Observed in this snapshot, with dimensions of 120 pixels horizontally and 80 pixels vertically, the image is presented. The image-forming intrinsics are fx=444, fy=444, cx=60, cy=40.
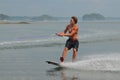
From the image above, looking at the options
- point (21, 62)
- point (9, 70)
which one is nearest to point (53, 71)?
point (9, 70)

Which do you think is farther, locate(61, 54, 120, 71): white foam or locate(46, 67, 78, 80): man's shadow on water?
locate(61, 54, 120, 71): white foam

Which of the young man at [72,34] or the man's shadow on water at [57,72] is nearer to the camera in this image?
the man's shadow on water at [57,72]

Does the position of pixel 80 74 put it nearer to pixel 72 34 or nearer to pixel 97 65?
pixel 97 65

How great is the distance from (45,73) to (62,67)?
1.38m

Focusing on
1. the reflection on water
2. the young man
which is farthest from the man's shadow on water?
the young man

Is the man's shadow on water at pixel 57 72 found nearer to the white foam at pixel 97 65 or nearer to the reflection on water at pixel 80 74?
the reflection on water at pixel 80 74

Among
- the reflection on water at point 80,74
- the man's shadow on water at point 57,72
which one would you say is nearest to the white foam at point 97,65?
the man's shadow on water at point 57,72

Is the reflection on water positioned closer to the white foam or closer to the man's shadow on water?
the man's shadow on water

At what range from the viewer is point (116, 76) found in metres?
14.2

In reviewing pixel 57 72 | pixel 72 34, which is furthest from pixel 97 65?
pixel 57 72

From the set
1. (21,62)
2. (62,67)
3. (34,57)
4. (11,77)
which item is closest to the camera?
(11,77)

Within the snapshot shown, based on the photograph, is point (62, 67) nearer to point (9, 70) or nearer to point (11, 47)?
point (9, 70)

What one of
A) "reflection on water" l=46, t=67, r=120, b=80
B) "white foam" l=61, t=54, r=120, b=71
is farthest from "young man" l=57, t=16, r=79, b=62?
"reflection on water" l=46, t=67, r=120, b=80

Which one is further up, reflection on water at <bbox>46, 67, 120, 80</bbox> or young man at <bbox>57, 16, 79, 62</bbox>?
young man at <bbox>57, 16, 79, 62</bbox>
